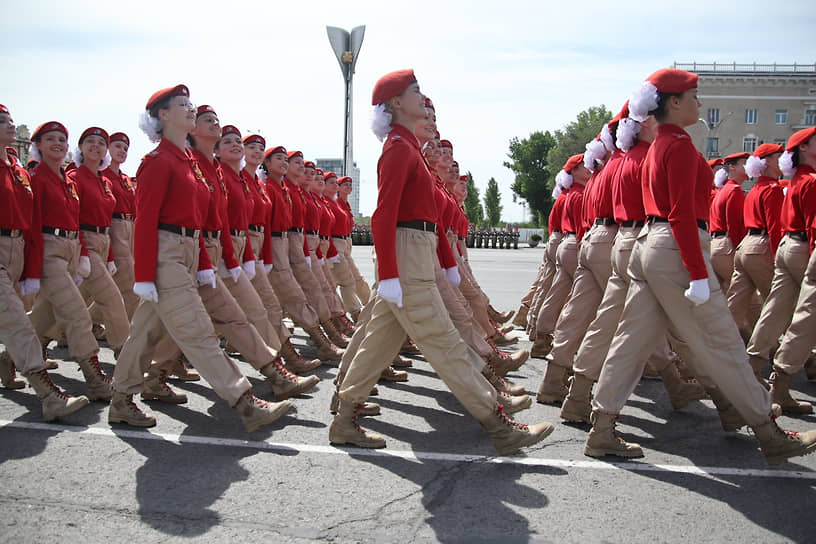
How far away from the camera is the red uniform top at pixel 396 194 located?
3.59 meters

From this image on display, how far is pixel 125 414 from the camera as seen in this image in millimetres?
4309

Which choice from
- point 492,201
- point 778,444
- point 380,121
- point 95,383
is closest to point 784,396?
point 778,444

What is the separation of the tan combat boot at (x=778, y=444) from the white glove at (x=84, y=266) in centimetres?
522

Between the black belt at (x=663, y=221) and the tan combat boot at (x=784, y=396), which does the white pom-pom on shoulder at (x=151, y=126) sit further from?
the tan combat boot at (x=784, y=396)

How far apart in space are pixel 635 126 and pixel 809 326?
2072 mm

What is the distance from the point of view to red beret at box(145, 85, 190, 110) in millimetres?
4438

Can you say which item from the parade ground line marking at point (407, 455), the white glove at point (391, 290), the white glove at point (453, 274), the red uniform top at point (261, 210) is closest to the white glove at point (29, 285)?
the parade ground line marking at point (407, 455)

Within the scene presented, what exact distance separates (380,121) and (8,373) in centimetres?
387

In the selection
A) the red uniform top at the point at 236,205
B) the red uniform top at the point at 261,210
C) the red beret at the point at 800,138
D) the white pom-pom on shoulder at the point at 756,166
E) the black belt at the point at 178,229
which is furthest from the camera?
the white pom-pom on shoulder at the point at 756,166

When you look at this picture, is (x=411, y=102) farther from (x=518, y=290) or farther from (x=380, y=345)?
(x=518, y=290)

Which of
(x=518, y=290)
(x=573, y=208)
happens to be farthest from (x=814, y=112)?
(x=573, y=208)

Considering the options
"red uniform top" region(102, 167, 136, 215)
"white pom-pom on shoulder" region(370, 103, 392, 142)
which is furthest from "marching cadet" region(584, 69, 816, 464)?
"red uniform top" region(102, 167, 136, 215)

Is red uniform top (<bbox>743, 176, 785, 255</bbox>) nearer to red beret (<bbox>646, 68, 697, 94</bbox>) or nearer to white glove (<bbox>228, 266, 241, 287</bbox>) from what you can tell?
red beret (<bbox>646, 68, 697, 94</bbox>)

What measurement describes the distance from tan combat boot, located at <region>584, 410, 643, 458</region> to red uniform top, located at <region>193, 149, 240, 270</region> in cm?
300
